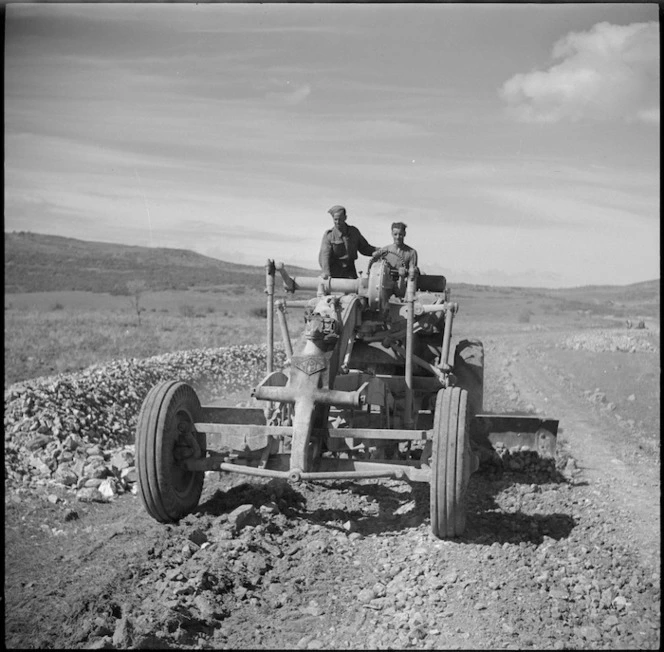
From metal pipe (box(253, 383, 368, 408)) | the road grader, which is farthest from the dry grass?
metal pipe (box(253, 383, 368, 408))

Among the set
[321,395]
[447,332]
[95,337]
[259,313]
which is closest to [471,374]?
[447,332]

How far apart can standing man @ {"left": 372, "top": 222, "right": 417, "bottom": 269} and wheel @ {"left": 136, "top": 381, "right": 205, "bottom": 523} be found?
3.74m

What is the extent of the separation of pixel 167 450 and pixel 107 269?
64025mm

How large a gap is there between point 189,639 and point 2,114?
13.4ft

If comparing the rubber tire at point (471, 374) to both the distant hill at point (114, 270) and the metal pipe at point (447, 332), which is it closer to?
the metal pipe at point (447, 332)

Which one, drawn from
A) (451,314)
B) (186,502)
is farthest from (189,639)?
(451,314)

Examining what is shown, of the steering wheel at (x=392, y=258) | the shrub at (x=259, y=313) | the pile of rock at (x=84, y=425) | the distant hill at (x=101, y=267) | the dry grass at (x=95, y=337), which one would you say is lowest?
the pile of rock at (x=84, y=425)

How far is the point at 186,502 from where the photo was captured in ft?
23.6

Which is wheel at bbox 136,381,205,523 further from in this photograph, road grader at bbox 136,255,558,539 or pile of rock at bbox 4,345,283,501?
pile of rock at bbox 4,345,283,501

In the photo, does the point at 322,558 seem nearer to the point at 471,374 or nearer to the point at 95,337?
the point at 471,374

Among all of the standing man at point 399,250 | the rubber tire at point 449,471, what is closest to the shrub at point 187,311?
the standing man at point 399,250

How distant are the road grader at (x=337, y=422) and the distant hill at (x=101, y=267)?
46602 millimetres

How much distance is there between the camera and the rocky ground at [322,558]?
5020mm

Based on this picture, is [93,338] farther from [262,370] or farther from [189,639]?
[189,639]
